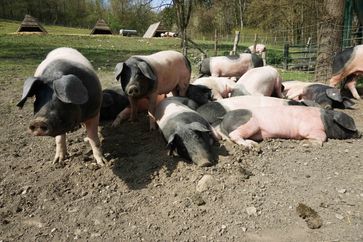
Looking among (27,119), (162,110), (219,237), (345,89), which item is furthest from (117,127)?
(345,89)

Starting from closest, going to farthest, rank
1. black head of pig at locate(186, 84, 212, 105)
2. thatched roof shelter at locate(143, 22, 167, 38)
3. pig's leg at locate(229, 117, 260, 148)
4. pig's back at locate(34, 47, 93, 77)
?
pig's back at locate(34, 47, 93, 77)
pig's leg at locate(229, 117, 260, 148)
black head of pig at locate(186, 84, 212, 105)
thatched roof shelter at locate(143, 22, 167, 38)

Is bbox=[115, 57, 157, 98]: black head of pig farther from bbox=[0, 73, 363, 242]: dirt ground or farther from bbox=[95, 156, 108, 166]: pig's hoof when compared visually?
bbox=[95, 156, 108, 166]: pig's hoof

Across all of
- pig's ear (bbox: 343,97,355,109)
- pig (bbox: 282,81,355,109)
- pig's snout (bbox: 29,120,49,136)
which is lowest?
pig's ear (bbox: 343,97,355,109)

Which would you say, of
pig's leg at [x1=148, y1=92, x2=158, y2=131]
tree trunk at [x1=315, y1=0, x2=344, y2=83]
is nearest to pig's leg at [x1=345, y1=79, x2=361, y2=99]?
tree trunk at [x1=315, y1=0, x2=344, y2=83]

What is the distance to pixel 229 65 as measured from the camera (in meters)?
7.95

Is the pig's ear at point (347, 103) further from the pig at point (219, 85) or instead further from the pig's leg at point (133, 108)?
the pig's leg at point (133, 108)

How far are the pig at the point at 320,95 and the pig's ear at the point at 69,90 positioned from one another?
3172 mm

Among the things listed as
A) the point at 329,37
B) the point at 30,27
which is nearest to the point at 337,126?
the point at 329,37

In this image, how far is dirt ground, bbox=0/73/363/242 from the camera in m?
2.81

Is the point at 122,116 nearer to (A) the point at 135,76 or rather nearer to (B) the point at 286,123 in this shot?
(A) the point at 135,76

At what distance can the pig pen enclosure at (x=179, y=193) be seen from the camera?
2.81 metres

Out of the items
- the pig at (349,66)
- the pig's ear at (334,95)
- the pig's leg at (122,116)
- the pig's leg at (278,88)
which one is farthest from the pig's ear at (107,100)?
the pig at (349,66)

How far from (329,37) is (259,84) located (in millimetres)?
2207

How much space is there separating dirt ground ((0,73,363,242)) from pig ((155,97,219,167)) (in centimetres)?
10
